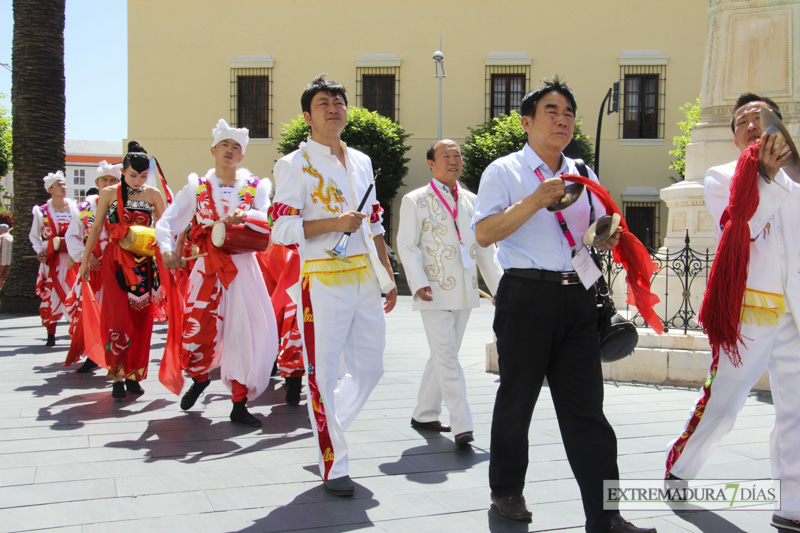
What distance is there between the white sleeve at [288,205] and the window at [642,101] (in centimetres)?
2572

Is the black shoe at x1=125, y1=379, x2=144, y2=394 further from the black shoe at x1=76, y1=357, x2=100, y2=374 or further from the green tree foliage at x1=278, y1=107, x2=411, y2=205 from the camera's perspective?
the green tree foliage at x1=278, y1=107, x2=411, y2=205

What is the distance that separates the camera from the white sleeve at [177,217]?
19.2 ft

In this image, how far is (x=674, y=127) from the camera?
27.8 meters

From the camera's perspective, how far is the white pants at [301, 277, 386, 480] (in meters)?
4.16

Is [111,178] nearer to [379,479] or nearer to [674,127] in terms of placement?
[379,479]

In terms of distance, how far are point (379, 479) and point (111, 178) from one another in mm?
5176

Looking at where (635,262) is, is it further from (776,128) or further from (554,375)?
(776,128)

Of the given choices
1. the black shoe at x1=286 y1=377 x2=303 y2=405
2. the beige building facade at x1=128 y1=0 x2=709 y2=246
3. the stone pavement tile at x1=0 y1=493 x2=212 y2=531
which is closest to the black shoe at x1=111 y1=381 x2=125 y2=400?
the black shoe at x1=286 y1=377 x2=303 y2=405

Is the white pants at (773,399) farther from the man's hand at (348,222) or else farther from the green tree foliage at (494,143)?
the green tree foliage at (494,143)

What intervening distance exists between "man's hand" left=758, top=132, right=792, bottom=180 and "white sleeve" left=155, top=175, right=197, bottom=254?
13.1ft

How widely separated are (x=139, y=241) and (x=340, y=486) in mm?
3641

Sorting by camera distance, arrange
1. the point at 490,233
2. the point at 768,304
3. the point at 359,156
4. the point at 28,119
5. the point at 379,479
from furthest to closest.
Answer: the point at 28,119, the point at 359,156, the point at 379,479, the point at 768,304, the point at 490,233

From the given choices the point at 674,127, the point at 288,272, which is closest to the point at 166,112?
the point at 674,127

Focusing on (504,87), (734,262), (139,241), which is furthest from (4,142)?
(734,262)
